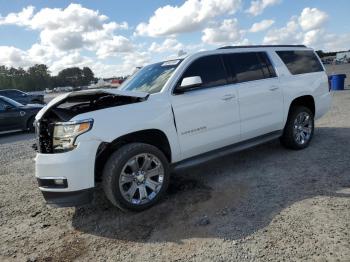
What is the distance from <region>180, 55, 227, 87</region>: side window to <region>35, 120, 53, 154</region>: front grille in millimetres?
1884

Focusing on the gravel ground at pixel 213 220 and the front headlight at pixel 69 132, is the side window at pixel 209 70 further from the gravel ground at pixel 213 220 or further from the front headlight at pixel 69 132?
the front headlight at pixel 69 132

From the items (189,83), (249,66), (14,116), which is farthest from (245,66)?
(14,116)

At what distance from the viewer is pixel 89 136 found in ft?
12.5

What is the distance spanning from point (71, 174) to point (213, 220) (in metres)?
1.64

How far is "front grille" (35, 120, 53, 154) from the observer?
3.99 metres

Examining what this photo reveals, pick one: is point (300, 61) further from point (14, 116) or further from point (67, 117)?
point (14, 116)

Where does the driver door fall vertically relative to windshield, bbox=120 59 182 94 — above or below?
below

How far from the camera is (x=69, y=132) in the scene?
3834 millimetres

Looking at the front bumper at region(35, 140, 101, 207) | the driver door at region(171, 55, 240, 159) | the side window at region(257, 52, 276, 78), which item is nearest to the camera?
the front bumper at region(35, 140, 101, 207)

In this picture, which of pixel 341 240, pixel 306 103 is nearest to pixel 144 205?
pixel 341 240

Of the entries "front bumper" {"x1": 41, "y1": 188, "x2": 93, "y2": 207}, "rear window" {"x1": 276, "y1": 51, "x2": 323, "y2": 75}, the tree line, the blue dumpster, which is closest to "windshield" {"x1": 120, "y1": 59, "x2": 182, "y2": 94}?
"front bumper" {"x1": 41, "y1": 188, "x2": 93, "y2": 207}

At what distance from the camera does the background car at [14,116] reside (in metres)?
12.2

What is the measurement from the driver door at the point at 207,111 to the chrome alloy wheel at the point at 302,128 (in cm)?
160

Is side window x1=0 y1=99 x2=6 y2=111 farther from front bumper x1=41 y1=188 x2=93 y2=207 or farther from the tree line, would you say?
the tree line
